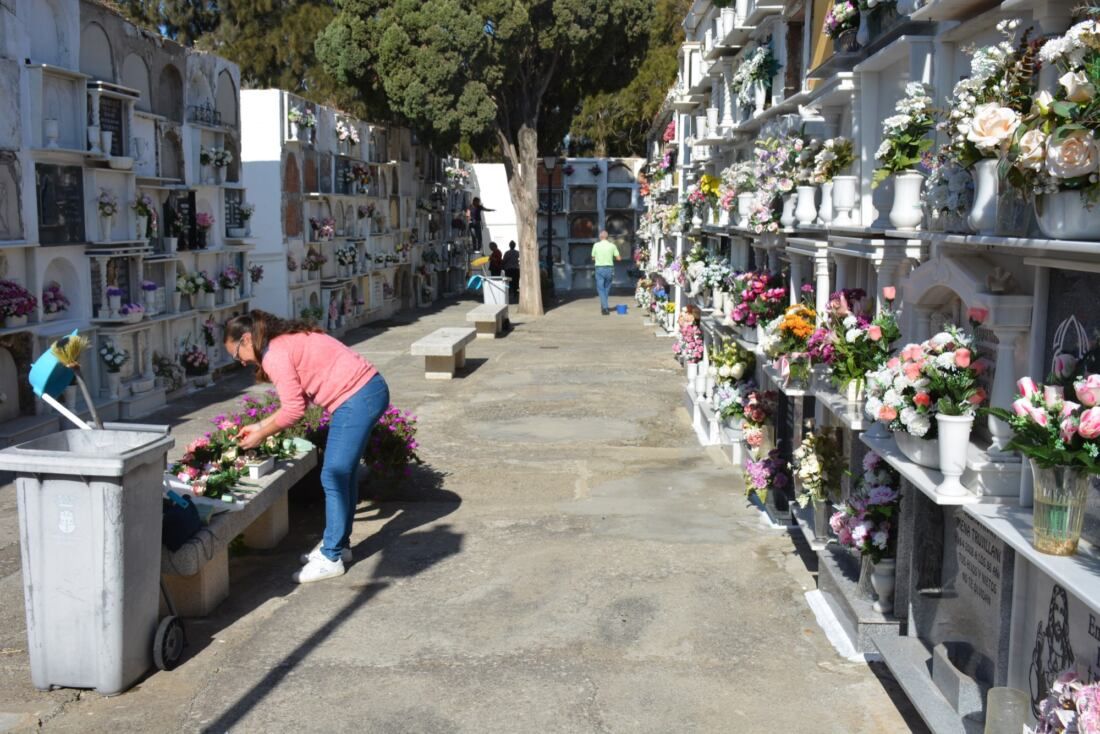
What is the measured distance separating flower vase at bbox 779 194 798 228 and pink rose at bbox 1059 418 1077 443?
15.4 feet

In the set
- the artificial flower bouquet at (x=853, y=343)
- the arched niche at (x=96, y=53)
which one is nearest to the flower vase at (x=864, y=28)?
the artificial flower bouquet at (x=853, y=343)

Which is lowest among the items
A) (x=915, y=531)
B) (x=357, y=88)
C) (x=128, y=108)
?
(x=915, y=531)

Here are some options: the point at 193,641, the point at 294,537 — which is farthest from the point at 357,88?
the point at 193,641

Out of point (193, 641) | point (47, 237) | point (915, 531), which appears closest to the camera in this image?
point (915, 531)

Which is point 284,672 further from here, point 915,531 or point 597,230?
point 597,230

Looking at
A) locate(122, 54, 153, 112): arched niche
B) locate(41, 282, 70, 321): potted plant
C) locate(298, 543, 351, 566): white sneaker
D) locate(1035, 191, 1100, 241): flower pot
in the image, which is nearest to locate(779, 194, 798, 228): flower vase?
locate(298, 543, 351, 566): white sneaker

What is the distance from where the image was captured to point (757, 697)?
17.6ft

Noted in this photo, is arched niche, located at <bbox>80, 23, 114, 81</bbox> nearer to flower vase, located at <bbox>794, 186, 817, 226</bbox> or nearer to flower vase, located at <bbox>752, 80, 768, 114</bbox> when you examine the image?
flower vase, located at <bbox>752, 80, 768, 114</bbox>

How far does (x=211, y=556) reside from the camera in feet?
19.8

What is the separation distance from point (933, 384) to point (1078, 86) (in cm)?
151

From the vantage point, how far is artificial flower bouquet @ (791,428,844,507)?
699cm

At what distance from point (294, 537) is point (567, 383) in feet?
26.6

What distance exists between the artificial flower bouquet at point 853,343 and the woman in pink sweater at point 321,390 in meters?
2.61

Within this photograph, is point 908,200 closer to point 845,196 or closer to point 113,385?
point 845,196
